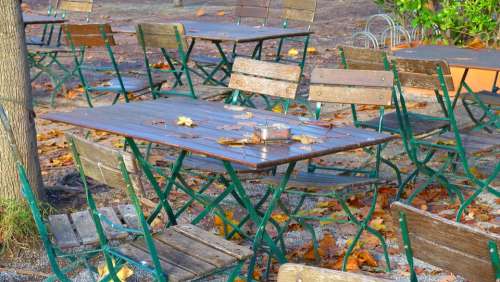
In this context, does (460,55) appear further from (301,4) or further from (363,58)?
(301,4)

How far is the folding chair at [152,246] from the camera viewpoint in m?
3.82

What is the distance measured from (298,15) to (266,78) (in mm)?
4067

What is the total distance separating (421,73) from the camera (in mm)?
5941

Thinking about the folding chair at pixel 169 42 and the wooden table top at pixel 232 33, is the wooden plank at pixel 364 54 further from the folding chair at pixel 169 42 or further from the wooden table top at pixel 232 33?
the wooden table top at pixel 232 33

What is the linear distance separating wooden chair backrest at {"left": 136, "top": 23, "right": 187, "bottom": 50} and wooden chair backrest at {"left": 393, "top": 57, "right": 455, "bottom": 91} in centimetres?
207

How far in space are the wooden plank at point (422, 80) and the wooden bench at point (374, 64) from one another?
0.02 m

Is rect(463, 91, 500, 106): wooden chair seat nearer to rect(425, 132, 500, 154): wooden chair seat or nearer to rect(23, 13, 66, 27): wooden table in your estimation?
rect(425, 132, 500, 154): wooden chair seat

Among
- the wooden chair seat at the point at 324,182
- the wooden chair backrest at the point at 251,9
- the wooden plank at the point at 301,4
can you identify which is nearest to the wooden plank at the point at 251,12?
the wooden chair backrest at the point at 251,9

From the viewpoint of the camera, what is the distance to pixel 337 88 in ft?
18.8

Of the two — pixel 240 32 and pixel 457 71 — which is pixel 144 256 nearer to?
pixel 240 32

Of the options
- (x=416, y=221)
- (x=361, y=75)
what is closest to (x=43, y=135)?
(x=361, y=75)

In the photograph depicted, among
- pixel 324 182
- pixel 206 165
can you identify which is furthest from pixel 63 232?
pixel 324 182

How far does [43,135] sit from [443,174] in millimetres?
3720

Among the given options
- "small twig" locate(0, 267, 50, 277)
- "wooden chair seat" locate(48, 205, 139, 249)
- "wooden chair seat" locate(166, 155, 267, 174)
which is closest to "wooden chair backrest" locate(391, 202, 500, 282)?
"wooden chair seat" locate(48, 205, 139, 249)
